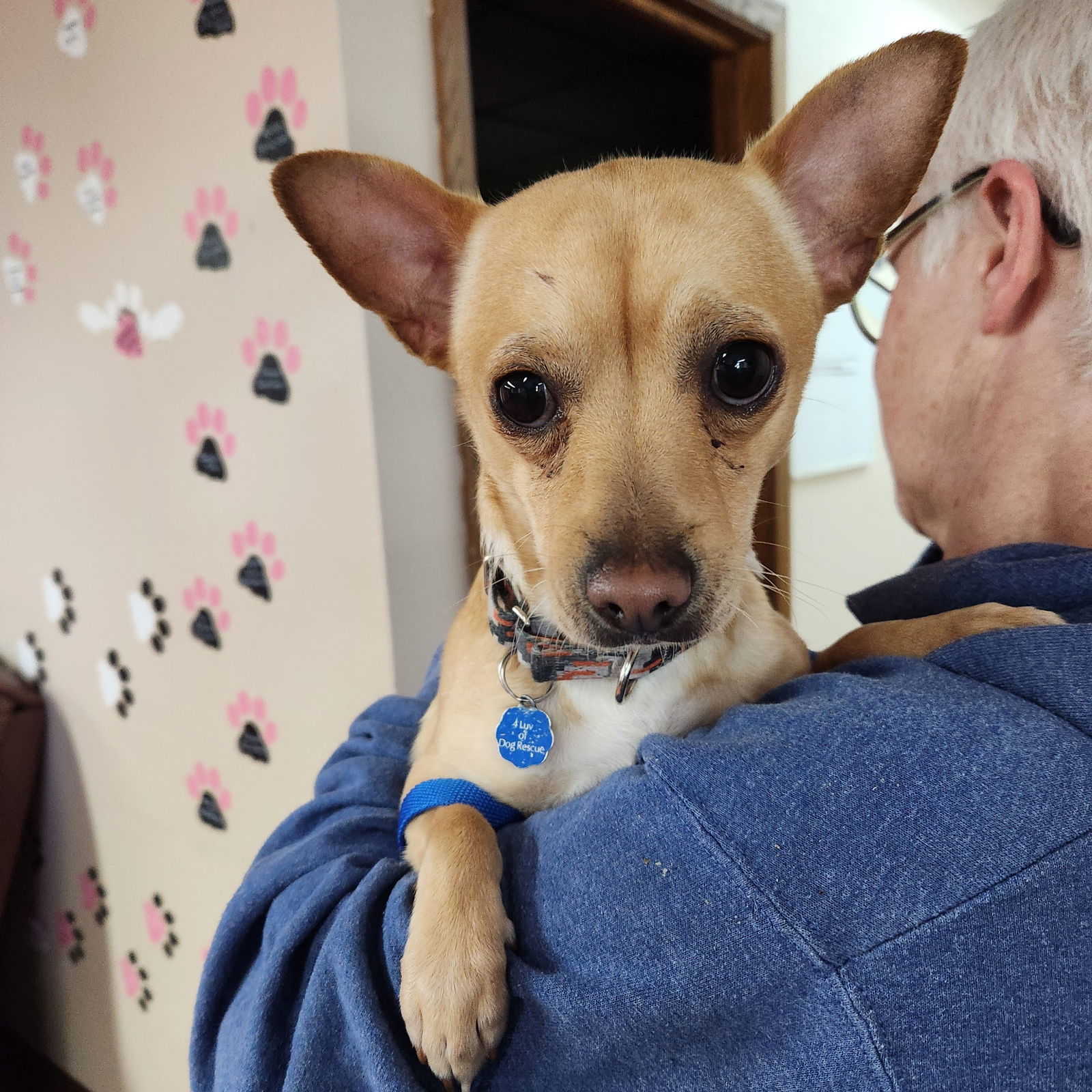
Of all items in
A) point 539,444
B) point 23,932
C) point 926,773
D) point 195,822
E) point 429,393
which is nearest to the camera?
point 926,773

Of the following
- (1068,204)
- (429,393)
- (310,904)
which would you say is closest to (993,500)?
(1068,204)

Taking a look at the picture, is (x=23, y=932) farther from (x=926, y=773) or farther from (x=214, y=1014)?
(x=926, y=773)

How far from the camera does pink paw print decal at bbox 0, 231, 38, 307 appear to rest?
88.7 inches

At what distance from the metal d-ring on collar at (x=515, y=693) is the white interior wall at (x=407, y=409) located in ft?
2.35

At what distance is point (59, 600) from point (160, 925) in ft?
3.60

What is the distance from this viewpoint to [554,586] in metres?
0.81

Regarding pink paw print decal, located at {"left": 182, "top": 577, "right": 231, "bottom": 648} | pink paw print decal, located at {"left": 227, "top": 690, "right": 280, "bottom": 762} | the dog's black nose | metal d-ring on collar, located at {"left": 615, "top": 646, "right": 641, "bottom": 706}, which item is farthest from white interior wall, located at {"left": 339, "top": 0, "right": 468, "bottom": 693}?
the dog's black nose

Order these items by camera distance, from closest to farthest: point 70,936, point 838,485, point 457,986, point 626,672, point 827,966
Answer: point 827,966
point 457,986
point 626,672
point 70,936
point 838,485

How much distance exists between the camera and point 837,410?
2.92m

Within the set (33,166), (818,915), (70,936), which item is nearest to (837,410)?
(818,915)

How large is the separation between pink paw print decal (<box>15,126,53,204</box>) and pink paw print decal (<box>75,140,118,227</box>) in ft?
0.58

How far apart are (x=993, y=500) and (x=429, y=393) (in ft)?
3.76

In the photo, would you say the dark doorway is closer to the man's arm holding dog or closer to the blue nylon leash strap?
the blue nylon leash strap

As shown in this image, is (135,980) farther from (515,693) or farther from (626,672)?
(626,672)
